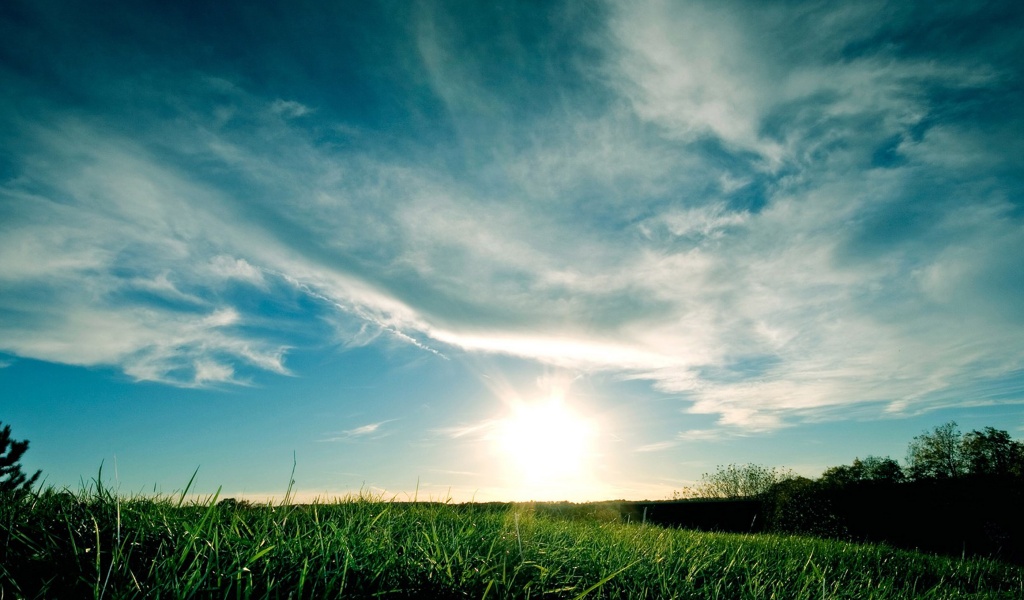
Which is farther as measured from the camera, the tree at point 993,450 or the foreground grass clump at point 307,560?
the tree at point 993,450

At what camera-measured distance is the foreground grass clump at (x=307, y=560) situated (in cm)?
177

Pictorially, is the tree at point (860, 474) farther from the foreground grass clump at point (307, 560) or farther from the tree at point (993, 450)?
the foreground grass clump at point (307, 560)

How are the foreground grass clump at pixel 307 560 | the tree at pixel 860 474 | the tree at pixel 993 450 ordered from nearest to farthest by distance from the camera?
1. the foreground grass clump at pixel 307 560
2. the tree at pixel 860 474
3. the tree at pixel 993 450

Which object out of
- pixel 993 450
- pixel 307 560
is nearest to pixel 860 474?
pixel 993 450

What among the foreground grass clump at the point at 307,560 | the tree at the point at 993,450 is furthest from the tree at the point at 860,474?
the foreground grass clump at the point at 307,560

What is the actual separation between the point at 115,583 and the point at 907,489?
20.6 meters

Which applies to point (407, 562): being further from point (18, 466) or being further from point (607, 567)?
Answer: point (18, 466)

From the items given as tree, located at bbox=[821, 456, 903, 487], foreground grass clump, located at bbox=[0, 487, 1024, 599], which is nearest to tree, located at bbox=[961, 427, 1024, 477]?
tree, located at bbox=[821, 456, 903, 487]

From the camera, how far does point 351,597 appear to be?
187 cm

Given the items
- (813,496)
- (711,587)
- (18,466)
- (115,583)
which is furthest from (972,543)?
(18,466)

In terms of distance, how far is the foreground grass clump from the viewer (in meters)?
1.77

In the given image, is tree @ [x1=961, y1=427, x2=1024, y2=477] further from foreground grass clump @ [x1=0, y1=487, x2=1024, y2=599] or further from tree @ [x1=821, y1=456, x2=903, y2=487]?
foreground grass clump @ [x1=0, y1=487, x2=1024, y2=599]

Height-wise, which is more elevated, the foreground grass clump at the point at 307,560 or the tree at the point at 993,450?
the tree at the point at 993,450

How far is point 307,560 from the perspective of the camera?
74.4 inches
